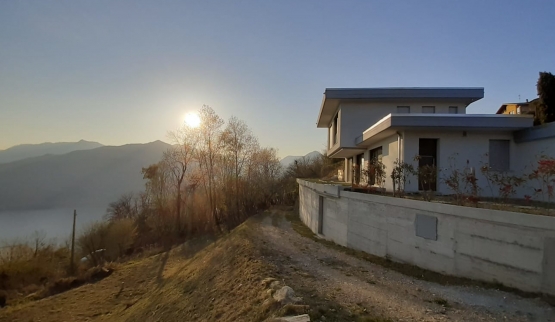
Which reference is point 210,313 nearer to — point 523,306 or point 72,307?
point 523,306

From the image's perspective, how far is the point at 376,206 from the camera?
1010 centimetres

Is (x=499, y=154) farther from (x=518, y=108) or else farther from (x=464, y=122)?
(x=518, y=108)

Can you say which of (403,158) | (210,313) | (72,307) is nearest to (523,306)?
(210,313)

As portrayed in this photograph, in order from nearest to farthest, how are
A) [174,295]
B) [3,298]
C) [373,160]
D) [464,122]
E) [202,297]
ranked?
[202,297] < [174,295] < [464,122] < [373,160] < [3,298]

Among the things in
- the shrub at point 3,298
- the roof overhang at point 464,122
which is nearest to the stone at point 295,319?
the roof overhang at point 464,122

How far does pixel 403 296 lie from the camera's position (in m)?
6.13

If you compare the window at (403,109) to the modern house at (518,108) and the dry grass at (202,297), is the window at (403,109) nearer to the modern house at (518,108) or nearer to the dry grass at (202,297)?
the modern house at (518,108)

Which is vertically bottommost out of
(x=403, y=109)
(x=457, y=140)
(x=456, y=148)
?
(x=456, y=148)

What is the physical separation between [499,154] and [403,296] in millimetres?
10570

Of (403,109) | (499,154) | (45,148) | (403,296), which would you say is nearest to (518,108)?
(403,109)

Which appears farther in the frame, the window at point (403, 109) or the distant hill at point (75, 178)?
the distant hill at point (75, 178)

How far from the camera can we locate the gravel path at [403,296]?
16.9 feet

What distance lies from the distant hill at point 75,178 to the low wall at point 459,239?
185 ft

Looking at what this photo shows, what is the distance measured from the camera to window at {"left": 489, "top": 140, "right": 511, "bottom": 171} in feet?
44.3
